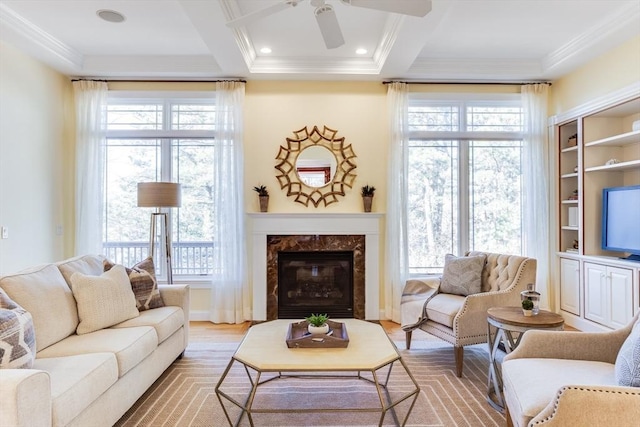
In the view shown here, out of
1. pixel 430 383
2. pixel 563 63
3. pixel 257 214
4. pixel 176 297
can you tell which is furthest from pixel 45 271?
pixel 563 63

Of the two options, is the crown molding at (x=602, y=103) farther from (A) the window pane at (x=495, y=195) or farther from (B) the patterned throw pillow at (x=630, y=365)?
(B) the patterned throw pillow at (x=630, y=365)

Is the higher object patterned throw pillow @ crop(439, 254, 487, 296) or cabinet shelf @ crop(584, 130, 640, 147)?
cabinet shelf @ crop(584, 130, 640, 147)

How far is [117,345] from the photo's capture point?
226 cm

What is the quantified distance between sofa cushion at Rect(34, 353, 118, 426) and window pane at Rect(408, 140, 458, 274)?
→ 139 inches

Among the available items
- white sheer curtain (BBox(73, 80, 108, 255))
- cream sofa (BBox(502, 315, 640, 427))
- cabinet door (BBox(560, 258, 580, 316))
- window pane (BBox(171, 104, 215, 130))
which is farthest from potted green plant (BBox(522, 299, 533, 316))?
white sheer curtain (BBox(73, 80, 108, 255))

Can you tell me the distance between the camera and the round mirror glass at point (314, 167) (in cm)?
462

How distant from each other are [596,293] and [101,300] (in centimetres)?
458

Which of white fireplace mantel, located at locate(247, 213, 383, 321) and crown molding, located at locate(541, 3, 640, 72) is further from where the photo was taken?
white fireplace mantel, located at locate(247, 213, 383, 321)

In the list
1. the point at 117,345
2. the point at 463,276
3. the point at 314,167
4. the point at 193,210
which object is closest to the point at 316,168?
the point at 314,167

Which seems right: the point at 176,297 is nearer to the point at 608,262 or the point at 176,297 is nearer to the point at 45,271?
the point at 45,271

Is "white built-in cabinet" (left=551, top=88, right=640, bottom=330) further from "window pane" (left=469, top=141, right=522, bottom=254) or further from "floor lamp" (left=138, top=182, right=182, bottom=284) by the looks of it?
"floor lamp" (left=138, top=182, right=182, bottom=284)

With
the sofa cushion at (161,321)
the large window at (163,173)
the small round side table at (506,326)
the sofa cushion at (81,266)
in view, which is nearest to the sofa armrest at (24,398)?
the sofa cushion at (161,321)

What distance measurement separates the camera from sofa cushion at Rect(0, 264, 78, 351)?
7.13 feet

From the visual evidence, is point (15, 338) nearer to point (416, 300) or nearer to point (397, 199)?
point (416, 300)
